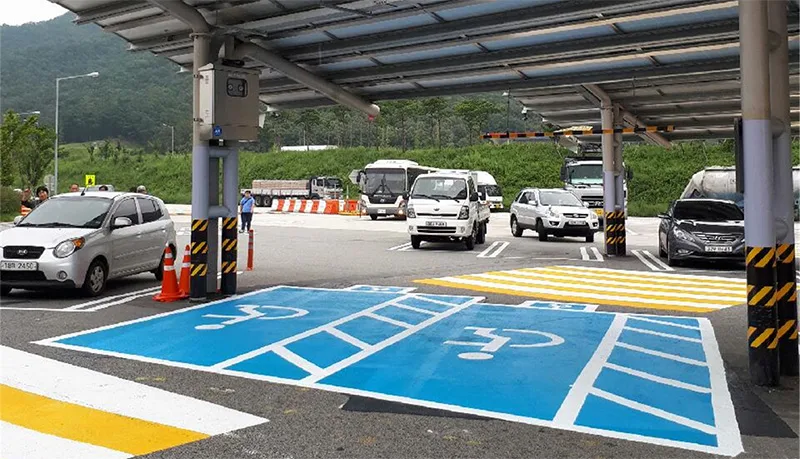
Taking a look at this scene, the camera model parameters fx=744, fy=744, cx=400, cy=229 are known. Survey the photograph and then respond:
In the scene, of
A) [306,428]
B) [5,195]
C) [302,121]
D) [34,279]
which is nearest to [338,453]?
[306,428]

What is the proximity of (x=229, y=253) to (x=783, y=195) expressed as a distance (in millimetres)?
8346

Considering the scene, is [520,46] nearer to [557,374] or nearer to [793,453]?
[557,374]

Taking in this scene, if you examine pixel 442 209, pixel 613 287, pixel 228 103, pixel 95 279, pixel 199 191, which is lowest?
pixel 613 287

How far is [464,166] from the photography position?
67750mm

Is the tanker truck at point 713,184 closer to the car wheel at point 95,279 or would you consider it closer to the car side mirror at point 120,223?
the car side mirror at point 120,223

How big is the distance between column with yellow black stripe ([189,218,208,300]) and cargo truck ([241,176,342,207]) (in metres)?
47.2

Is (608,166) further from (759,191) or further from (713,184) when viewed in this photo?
(759,191)

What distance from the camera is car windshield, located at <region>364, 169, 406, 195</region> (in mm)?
39375

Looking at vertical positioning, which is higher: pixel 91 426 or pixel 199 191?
pixel 199 191

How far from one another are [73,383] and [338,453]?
307 centimetres

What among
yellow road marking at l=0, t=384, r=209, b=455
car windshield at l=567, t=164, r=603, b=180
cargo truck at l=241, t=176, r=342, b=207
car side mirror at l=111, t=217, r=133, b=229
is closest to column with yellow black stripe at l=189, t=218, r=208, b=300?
car side mirror at l=111, t=217, r=133, b=229

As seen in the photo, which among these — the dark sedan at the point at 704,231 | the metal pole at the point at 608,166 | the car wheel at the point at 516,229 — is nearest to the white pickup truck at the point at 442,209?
the metal pole at the point at 608,166

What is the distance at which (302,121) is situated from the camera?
106 metres

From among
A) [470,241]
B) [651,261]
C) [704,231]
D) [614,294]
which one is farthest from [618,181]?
[614,294]
